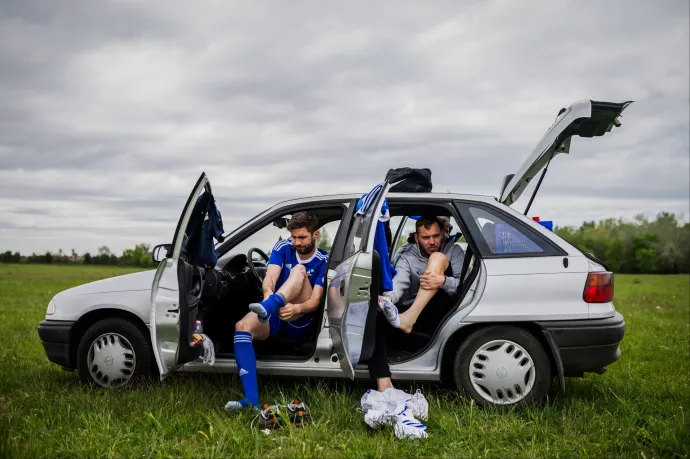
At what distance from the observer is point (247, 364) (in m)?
4.71

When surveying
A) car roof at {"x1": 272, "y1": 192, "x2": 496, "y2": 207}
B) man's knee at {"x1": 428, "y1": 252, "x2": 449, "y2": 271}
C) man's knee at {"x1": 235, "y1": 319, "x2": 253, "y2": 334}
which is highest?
car roof at {"x1": 272, "y1": 192, "x2": 496, "y2": 207}

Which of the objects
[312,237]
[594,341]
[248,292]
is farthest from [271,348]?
[594,341]

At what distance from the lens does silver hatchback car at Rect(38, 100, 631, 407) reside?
4566 millimetres

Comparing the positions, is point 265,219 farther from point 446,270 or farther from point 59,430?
point 59,430

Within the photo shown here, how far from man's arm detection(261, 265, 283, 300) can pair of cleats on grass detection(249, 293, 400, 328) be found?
0.26 metres

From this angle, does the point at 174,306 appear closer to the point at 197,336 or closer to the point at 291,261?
the point at 197,336

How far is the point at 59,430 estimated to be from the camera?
14.4 feet

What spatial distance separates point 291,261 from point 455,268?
1.41 metres

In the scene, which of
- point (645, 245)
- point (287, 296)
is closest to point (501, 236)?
point (287, 296)

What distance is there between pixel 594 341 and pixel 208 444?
2.85m

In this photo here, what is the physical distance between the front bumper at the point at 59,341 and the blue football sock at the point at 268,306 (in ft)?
6.40

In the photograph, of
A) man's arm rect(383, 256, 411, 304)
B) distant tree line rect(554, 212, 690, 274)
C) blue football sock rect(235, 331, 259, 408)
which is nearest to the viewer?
blue football sock rect(235, 331, 259, 408)

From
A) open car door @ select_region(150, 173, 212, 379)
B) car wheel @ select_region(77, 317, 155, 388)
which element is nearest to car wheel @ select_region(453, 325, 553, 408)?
open car door @ select_region(150, 173, 212, 379)

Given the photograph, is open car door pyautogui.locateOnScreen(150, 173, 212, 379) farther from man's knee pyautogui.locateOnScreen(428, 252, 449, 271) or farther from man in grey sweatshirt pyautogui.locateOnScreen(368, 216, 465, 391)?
man's knee pyautogui.locateOnScreen(428, 252, 449, 271)
